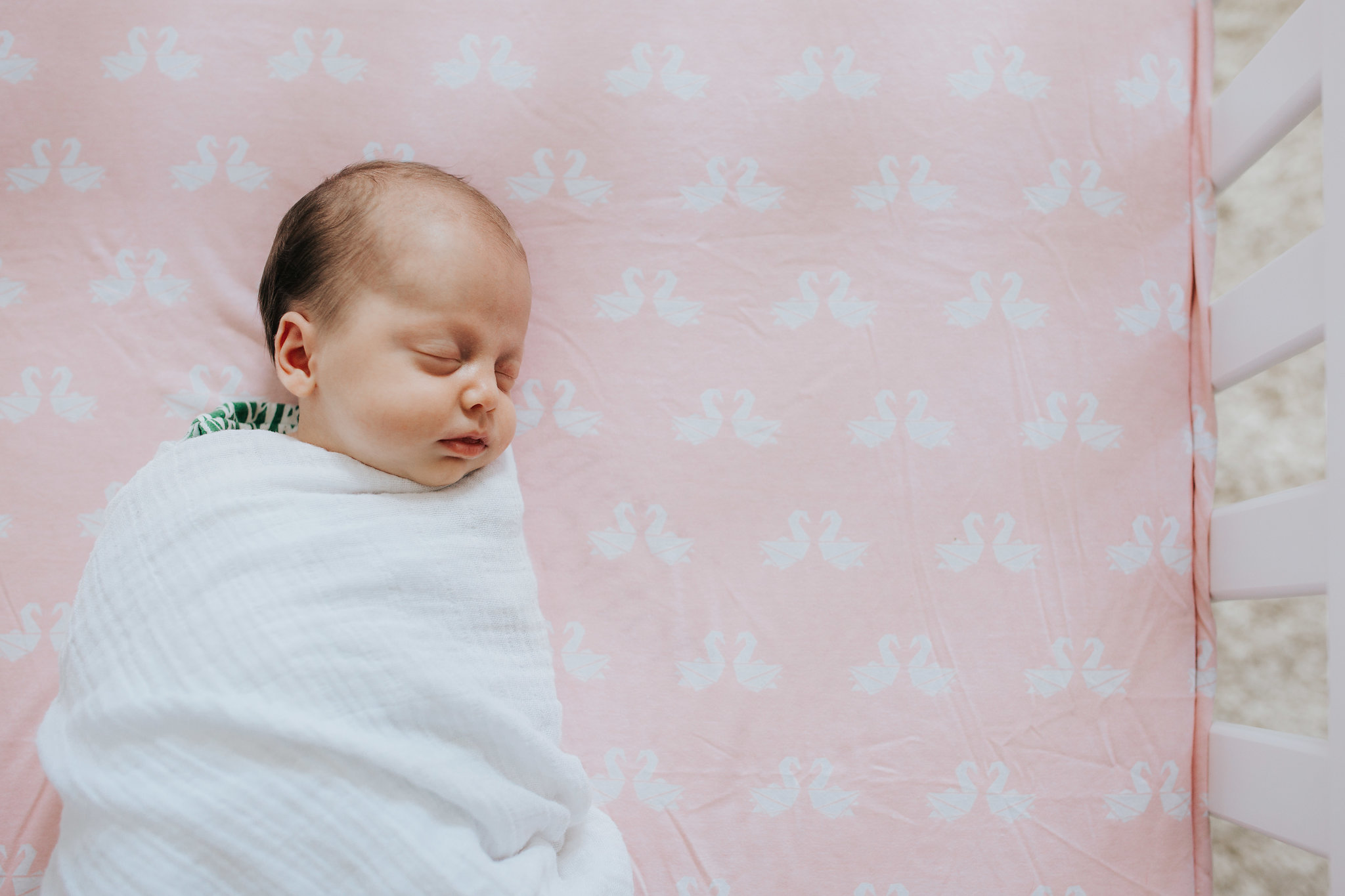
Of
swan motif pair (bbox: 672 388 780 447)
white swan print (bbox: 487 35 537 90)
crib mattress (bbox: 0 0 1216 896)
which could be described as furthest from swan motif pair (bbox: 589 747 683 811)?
white swan print (bbox: 487 35 537 90)

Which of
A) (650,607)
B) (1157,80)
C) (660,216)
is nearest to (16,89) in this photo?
(660,216)

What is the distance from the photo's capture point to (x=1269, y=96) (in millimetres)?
1028

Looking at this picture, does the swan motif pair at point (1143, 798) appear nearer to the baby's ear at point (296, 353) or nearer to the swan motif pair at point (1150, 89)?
the swan motif pair at point (1150, 89)

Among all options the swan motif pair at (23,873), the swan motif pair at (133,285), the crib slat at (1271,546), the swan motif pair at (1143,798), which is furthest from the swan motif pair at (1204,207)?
the swan motif pair at (23,873)

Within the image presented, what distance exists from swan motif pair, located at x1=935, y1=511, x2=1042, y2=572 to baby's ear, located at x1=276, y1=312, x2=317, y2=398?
2.68 feet

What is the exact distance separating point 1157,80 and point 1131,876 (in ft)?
3.55

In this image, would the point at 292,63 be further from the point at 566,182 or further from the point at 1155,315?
the point at 1155,315

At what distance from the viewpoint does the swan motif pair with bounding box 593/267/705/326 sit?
1112mm

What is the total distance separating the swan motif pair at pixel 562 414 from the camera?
43.1 inches

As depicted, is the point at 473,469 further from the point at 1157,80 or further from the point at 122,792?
the point at 1157,80

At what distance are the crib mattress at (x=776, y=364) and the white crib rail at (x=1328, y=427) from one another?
38 millimetres

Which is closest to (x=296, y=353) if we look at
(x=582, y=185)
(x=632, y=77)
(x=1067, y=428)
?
(x=582, y=185)

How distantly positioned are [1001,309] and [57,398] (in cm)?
126

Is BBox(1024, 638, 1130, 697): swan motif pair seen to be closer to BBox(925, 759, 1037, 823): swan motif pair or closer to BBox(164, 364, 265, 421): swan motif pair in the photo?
BBox(925, 759, 1037, 823): swan motif pair
